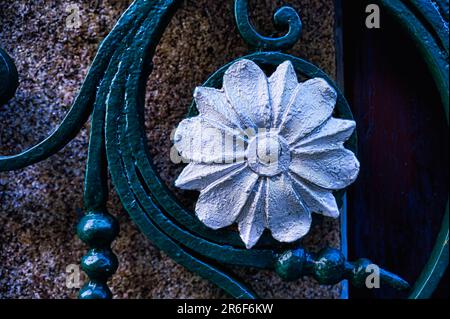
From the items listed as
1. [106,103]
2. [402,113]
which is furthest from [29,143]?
[402,113]

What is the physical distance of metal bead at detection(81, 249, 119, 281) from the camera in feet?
2.21

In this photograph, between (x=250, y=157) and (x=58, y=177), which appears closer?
(x=250, y=157)

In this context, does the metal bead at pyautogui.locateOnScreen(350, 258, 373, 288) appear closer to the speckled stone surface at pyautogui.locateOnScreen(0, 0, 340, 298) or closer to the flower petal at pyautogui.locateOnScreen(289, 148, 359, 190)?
the flower petal at pyautogui.locateOnScreen(289, 148, 359, 190)

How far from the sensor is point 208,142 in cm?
68

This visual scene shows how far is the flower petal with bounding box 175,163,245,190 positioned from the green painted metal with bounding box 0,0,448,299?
0.03 metres

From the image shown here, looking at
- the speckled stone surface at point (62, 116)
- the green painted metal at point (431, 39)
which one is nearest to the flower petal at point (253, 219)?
the speckled stone surface at point (62, 116)

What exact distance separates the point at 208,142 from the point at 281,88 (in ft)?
0.38

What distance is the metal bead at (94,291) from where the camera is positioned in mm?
678

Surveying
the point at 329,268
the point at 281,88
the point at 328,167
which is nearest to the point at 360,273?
the point at 329,268

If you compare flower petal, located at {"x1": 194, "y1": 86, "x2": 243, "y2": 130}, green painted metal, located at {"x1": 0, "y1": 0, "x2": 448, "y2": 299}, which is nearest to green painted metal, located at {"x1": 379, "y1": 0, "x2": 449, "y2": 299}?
green painted metal, located at {"x1": 0, "y1": 0, "x2": 448, "y2": 299}

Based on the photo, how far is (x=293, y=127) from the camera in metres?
0.68

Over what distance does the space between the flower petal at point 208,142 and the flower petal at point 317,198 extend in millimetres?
90
